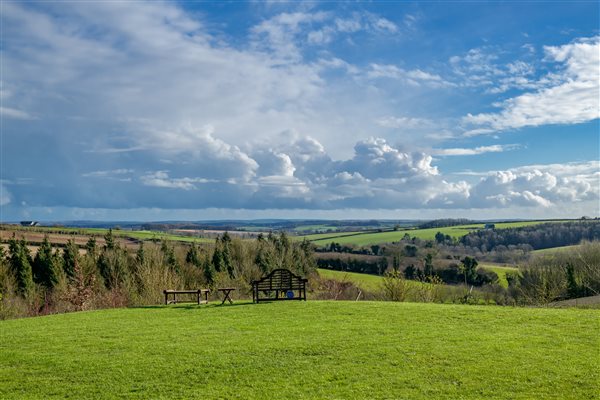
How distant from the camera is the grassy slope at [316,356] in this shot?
1232cm

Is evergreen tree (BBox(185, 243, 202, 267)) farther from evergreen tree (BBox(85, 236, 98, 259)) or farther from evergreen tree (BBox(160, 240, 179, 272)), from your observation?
evergreen tree (BBox(85, 236, 98, 259))

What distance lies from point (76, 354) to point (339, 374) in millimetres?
9171

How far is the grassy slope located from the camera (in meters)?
12.3

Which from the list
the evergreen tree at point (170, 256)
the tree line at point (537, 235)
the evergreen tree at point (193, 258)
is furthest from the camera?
the tree line at point (537, 235)

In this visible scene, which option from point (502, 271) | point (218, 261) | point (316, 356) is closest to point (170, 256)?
point (218, 261)

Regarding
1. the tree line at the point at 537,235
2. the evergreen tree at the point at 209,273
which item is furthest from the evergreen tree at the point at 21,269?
the tree line at the point at 537,235

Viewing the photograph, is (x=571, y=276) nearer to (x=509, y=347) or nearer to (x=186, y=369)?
(x=509, y=347)

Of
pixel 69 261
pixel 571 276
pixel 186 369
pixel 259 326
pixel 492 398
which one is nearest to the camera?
pixel 492 398

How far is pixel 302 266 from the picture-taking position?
6794 cm

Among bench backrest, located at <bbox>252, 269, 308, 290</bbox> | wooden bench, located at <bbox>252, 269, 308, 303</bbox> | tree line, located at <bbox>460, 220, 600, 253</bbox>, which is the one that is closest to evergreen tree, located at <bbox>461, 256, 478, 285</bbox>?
tree line, located at <bbox>460, 220, 600, 253</bbox>

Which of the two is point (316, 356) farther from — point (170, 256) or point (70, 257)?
point (170, 256)

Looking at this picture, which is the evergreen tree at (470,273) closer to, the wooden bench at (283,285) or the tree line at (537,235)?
the tree line at (537,235)

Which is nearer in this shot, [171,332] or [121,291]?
[171,332]

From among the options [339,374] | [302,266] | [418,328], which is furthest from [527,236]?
[339,374]
